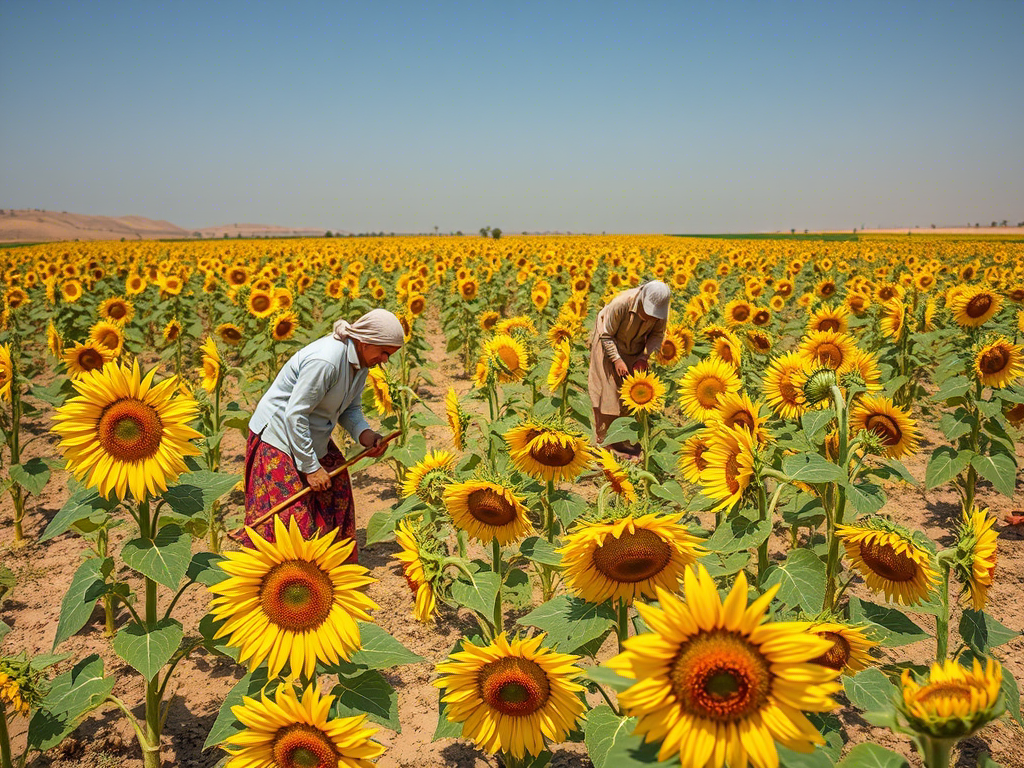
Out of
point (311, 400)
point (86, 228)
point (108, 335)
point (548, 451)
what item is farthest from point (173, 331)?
point (86, 228)

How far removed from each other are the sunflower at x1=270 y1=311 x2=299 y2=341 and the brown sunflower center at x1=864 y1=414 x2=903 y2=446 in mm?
5778

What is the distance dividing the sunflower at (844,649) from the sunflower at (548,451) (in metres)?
0.99

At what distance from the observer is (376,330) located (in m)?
3.11

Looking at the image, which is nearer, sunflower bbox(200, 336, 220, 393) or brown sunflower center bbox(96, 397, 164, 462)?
brown sunflower center bbox(96, 397, 164, 462)

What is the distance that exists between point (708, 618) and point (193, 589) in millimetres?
4300

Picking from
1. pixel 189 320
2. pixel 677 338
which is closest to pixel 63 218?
pixel 189 320

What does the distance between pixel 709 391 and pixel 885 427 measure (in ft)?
3.25

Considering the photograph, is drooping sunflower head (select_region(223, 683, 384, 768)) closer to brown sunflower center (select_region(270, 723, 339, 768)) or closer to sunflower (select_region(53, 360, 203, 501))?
brown sunflower center (select_region(270, 723, 339, 768))

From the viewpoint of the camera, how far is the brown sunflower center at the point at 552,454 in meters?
2.34

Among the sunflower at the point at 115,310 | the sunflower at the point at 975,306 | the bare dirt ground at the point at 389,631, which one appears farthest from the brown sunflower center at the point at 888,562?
the sunflower at the point at 115,310

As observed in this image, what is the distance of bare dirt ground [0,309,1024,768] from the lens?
2.81 m

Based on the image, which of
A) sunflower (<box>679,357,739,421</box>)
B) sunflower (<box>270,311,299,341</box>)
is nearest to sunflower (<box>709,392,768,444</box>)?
sunflower (<box>679,357,739,421</box>)

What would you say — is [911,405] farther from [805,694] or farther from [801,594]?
[805,694]

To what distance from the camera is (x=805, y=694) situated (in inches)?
Answer: 38.8
